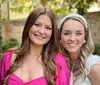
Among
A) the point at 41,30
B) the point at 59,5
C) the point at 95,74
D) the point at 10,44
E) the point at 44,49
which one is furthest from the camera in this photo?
the point at 59,5

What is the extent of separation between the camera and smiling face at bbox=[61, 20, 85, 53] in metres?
2.90

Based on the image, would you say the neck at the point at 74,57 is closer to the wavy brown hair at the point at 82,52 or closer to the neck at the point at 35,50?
the wavy brown hair at the point at 82,52

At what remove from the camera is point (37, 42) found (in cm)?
283

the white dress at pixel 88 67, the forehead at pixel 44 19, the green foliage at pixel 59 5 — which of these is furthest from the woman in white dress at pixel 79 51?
the green foliage at pixel 59 5

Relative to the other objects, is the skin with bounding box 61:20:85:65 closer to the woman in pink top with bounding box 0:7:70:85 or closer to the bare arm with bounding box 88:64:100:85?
the woman in pink top with bounding box 0:7:70:85

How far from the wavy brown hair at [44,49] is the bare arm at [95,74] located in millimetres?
381

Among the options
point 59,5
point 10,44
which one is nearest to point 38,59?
point 10,44

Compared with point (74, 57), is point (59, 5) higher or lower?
lower

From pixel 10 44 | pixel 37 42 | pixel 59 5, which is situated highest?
pixel 37 42

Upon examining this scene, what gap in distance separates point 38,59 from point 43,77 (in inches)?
9.4

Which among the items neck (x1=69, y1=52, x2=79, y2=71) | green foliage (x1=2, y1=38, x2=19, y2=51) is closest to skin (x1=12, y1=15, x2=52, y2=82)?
neck (x1=69, y1=52, x2=79, y2=71)

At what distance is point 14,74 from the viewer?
2.81 m

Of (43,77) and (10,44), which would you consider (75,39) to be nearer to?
(43,77)

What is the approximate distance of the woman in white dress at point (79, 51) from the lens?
9.55 ft
